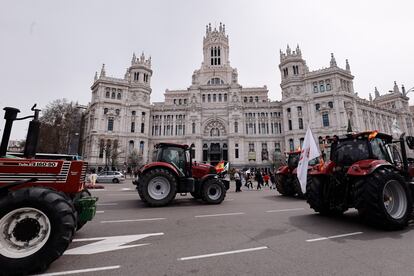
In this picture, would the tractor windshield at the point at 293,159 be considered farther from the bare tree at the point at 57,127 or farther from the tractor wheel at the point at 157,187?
the bare tree at the point at 57,127

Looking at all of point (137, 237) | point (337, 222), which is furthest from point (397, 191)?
point (137, 237)

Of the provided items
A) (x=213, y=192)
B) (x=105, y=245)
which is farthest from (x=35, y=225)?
(x=213, y=192)

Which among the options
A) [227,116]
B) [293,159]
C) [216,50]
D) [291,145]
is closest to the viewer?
[293,159]

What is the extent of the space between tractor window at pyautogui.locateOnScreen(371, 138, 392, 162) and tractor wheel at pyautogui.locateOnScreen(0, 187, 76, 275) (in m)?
8.09

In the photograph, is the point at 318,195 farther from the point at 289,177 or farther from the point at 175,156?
the point at 289,177

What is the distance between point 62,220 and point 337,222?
23.1 ft

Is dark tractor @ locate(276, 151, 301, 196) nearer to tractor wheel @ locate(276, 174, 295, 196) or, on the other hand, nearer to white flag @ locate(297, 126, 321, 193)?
tractor wheel @ locate(276, 174, 295, 196)

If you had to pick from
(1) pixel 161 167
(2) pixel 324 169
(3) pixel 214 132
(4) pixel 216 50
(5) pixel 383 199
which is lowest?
(5) pixel 383 199

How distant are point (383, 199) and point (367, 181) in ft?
2.19

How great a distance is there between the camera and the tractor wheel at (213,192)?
1015 centimetres

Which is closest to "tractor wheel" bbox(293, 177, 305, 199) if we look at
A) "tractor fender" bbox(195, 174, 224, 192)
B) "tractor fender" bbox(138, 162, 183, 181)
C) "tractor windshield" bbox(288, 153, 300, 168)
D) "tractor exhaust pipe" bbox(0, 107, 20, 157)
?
"tractor windshield" bbox(288, 153, 300, 168)

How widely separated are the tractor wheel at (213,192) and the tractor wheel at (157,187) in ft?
5.66

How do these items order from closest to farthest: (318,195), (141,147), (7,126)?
(7,126) < (318,195) < (141,147)

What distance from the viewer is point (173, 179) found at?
30.0 feet
